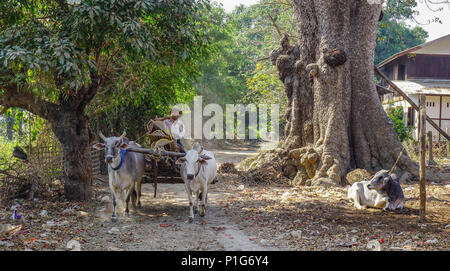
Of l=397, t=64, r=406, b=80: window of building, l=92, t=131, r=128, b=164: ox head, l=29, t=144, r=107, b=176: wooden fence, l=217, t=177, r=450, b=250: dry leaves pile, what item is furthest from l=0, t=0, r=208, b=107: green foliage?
l=397, t=64, r=406, b=80: window of building

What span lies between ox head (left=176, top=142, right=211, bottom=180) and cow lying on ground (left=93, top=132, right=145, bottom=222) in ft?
3.51

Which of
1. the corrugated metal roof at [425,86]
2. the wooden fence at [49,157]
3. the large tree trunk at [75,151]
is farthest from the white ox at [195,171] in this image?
the corrugated metal roof at [425,86]

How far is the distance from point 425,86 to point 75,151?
69.0ft

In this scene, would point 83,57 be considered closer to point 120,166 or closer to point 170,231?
point 120,166

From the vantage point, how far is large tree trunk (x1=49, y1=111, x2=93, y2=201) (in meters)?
8.97

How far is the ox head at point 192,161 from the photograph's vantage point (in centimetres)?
757

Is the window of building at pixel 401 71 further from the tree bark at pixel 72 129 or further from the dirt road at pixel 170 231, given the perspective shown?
the tree bark at pixel 72 129

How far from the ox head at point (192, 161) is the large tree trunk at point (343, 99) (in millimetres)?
4212

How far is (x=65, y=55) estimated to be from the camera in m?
7.03

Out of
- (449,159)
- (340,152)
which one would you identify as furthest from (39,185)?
(449,159)

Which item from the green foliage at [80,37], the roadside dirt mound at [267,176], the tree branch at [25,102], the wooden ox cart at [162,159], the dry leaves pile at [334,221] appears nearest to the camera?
the dry leaves pile at [334,221]

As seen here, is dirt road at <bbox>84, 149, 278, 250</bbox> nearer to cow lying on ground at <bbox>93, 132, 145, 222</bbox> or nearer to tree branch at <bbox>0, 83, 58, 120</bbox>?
cow lying on ground at <bbox>93, 132, 145, 222</bbox>

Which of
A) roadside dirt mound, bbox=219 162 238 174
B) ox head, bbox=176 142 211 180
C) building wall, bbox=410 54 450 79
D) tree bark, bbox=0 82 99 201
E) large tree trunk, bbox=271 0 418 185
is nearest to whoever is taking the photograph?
ox head, bbox=176 142 211 180

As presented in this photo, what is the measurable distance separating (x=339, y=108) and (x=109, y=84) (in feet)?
19.5
